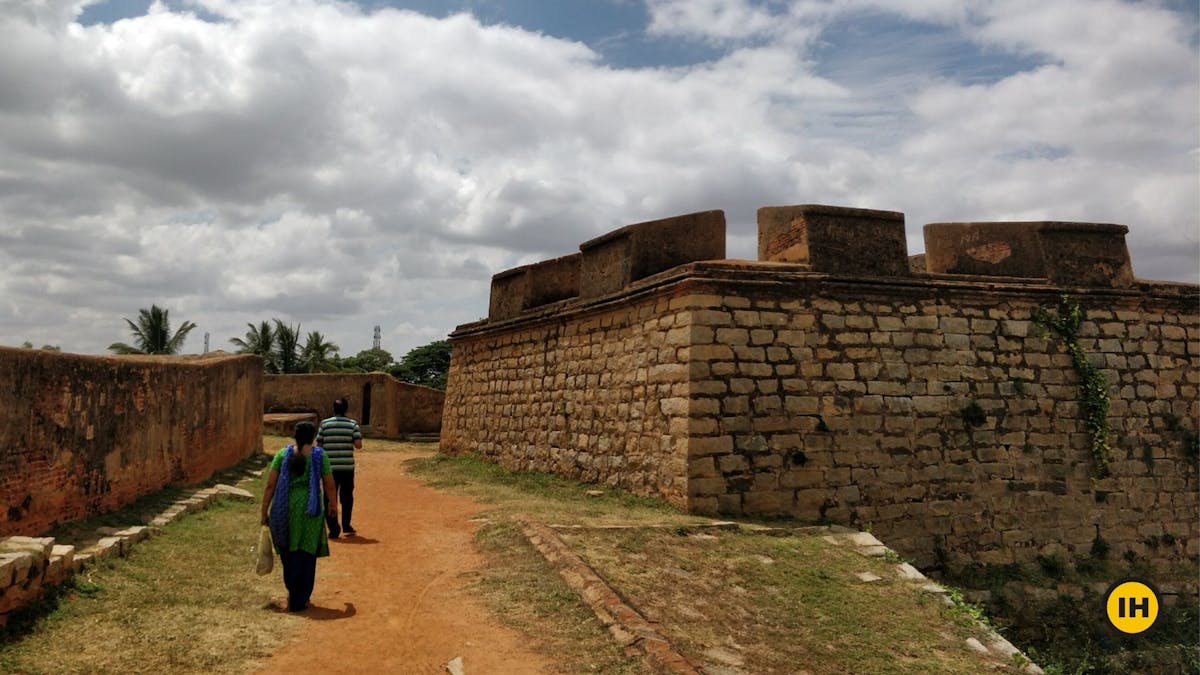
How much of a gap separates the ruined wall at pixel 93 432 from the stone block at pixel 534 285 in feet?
17.8

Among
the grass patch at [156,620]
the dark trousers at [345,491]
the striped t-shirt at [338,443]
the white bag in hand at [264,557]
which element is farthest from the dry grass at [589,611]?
the striped t-shirt at [338,443]

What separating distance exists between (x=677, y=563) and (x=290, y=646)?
3.43m

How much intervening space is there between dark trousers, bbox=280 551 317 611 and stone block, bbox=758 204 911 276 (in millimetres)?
7189

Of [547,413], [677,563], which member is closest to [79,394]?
[677,563]

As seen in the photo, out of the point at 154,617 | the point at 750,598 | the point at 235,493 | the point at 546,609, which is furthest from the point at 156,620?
the point at 235,493

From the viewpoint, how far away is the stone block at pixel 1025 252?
37.7ft

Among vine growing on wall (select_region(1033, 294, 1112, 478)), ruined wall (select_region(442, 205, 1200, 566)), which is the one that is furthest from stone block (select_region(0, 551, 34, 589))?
vine growing on wall (select_region(1033, 294, 1112, 478))

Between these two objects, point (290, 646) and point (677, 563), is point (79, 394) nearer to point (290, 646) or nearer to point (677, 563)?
point (290, 646)

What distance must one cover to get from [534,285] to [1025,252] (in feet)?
26.8

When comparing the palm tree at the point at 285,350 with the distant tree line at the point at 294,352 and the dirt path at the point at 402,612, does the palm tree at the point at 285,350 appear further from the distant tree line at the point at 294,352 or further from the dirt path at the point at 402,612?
the dirt path at the point at 402,612

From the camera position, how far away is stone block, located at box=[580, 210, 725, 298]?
35.8ft

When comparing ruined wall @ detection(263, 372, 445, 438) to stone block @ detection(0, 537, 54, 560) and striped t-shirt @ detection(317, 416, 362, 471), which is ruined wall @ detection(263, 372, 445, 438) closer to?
striped t-shirt @ detection(317, 416, 362, 471)

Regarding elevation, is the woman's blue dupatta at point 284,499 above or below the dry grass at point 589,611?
above

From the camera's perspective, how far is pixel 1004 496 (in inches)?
412
